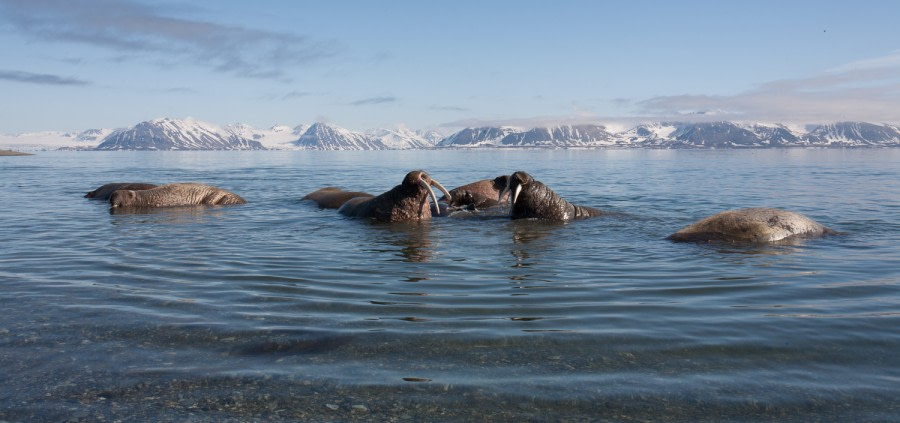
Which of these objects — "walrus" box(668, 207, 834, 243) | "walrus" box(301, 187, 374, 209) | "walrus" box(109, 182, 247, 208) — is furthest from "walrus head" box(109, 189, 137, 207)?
"walrus" box(668, 207, 834, 243)

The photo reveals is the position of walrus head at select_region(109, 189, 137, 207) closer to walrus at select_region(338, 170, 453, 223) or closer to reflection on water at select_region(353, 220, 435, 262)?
walrus at select_region(338, 170, 453, 223)

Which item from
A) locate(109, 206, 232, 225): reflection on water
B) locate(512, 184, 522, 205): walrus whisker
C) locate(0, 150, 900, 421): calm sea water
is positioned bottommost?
locate(0, 150, 900, 421): calm sea water

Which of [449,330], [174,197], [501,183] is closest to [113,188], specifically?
[174,197]

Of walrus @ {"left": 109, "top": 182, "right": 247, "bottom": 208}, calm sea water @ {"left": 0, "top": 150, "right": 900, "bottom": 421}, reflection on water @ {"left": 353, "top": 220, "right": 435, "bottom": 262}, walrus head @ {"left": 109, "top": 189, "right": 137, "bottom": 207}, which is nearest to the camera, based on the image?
calm sea water @ {"left": 0, "top": 150, "right": 900, "bottom": 421}

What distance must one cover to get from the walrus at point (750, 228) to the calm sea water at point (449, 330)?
1.77 feet

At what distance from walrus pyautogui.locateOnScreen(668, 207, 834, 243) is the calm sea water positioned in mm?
539

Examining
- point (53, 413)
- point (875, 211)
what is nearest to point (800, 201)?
point (875, 211)

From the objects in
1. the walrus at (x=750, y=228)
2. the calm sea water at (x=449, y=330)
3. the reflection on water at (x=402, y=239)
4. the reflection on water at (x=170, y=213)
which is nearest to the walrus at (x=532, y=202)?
the reflection on water at (x=402, y=239)

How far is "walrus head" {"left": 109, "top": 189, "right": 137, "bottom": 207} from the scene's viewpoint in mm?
19087

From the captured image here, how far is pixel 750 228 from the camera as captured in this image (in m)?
11.5

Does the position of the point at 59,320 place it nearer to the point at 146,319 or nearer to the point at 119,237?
the point at 146,319

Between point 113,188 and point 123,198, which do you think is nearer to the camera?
point 123,198

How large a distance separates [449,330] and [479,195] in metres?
12.6

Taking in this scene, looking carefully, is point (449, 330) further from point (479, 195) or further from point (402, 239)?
point (479, 195)
